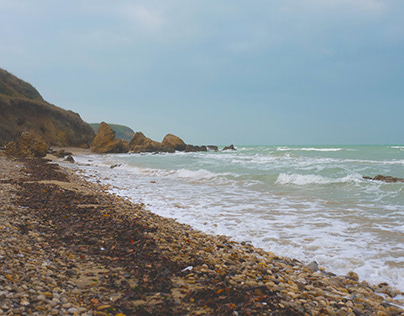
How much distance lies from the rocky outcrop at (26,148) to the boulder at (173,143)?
3266cm

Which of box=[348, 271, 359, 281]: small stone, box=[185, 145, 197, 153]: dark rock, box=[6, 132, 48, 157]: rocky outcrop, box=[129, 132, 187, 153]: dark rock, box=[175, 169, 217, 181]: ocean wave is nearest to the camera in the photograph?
box=[348, 271, 359, 281]: small stone

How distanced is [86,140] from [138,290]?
56922 millimetres

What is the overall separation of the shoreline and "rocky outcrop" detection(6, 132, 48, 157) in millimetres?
17414

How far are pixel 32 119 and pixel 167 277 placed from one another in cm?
5017

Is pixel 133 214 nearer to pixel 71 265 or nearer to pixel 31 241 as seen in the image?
pixel 31 241

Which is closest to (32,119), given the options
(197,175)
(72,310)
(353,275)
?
(197,175)

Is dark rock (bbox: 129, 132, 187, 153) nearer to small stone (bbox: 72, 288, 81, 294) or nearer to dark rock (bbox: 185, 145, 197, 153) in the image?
dark rock (bbox: 185, 145, 197, 153)

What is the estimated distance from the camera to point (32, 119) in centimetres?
4412

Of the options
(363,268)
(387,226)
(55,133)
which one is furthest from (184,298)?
(55,133)

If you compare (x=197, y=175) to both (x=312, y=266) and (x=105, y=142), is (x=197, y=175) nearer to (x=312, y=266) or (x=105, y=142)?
(x=312, y=266)

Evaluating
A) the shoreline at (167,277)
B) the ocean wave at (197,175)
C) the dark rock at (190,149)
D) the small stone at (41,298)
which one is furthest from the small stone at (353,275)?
the dark rock at (190,149)

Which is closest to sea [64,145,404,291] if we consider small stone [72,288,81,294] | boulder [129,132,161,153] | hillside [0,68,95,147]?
small stone [72,288,81,294]

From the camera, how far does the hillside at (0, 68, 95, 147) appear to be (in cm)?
3869

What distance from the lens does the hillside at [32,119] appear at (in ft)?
127
